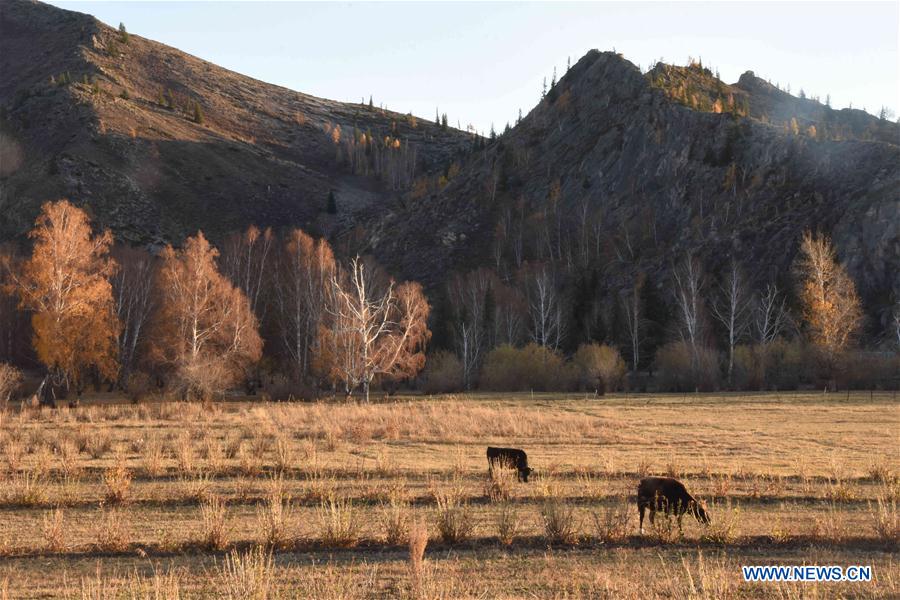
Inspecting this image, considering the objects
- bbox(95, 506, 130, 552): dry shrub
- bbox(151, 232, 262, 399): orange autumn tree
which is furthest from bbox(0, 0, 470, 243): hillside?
bbox(95, 506, 130, 552): dry shrub

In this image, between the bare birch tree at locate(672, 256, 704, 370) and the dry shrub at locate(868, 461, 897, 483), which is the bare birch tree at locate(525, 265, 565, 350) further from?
the dry shrub at locate(868, 461, 897, 483)

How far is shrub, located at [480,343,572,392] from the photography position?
62688 mm

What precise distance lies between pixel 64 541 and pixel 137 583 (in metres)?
3.91

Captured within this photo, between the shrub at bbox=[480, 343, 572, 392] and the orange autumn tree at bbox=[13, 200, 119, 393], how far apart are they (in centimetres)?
3224

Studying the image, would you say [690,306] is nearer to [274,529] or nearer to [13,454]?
[13,454]

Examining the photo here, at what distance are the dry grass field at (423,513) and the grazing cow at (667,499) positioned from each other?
13.4 inches

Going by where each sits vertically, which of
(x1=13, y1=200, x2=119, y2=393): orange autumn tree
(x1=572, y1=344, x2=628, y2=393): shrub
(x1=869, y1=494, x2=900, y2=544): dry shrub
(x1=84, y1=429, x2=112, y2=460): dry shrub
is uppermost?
(x1=13, y1=200, x2=119, y2=393): orange autumn tree

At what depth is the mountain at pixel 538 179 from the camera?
306ft

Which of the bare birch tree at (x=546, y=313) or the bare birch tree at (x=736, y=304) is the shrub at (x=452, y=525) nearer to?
the bare birch tree at (x=736, y=304)

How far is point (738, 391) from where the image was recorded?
57.6 metres

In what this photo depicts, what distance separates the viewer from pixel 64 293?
4609cm

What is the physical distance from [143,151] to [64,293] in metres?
92.4

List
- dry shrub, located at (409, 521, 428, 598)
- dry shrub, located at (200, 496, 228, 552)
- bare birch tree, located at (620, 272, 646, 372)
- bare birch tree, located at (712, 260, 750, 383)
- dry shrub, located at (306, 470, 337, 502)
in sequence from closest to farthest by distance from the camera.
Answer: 1. dry shrub, located at (409, 521, 428, 598)
2. dry shrub, located at (200, 496, 228, 552)
3. dry shrub, located at (306, 470, 337, 502)
4. bare birch tree, located at (712, 260, 750, 383)
5. bare birch tree, located at (620, 272, 646, 372)

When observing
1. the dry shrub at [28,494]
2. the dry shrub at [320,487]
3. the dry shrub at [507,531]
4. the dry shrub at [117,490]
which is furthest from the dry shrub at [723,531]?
the dry shrub at [28,494]
